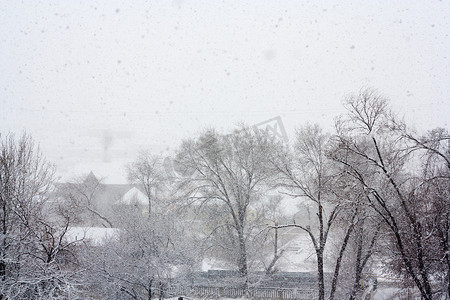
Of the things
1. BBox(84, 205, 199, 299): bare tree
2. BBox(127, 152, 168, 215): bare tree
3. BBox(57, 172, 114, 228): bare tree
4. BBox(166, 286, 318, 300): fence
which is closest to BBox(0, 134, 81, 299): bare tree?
BBox(84, 205, 199, 299): bare tree

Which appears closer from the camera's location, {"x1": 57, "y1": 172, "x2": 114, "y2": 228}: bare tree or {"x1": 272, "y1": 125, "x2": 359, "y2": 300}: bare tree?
{"x1": 272, "y1": 125, "x2": 359, "y2": 300}: bare tree

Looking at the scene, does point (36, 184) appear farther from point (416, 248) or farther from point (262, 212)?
point (416, 248)

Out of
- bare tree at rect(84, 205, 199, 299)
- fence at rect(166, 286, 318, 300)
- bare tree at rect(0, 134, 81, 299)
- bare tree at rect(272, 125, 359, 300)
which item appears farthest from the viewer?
fence at rect(166, 286, 318, 300)

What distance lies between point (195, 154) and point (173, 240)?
5.12 m

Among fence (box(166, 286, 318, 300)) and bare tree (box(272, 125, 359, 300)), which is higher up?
bare tree (box(272, 125, 359, 300))

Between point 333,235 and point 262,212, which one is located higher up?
point 262,212

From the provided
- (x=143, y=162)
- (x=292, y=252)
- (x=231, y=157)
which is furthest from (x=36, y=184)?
(x=292, y=252)

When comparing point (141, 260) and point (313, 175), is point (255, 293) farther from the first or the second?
point (313, 175)

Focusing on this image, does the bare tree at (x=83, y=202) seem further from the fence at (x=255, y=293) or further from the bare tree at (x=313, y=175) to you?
the bare tree at (x=313, y=175)

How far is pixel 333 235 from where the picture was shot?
21.7 metres

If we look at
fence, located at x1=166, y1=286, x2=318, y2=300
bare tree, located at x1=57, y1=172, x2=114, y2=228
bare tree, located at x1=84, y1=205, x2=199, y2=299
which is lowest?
fence, located at x1=166, y1=286, x2=318, y2=300

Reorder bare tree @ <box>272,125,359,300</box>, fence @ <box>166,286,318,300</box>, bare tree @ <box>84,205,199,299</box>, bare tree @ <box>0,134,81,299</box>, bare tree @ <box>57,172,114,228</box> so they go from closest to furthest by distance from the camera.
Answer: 1. bare tree @ <box>0,134,81,299</box>
2. bare tree @ <box>272,125,359,300</box>
3. bare tree @ <box>84,205,199,299</box>
4. fence @ <box>166,286,318,300</box>
5. bare tree @ <box>57,172,114,228</box>

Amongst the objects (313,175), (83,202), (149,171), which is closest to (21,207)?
(313,175)

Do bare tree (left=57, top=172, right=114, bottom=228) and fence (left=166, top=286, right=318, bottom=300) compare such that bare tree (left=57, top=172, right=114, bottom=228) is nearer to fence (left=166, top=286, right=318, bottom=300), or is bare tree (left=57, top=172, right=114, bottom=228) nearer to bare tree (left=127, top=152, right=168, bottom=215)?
bare tree (left=127, top=152, right=168, bottom=215)
